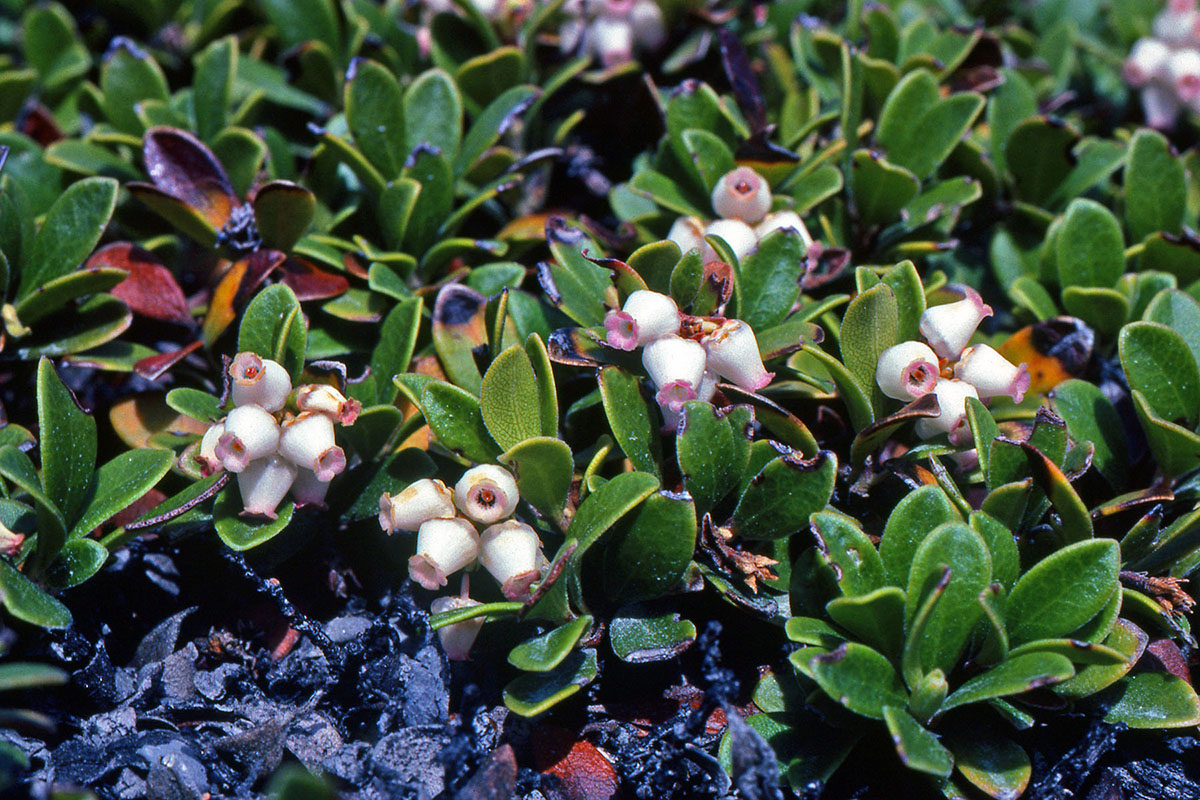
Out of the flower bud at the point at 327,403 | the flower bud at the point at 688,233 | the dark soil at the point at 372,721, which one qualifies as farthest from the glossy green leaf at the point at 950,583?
the flower bud at the point at 327,403

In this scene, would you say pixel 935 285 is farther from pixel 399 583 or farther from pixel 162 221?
pixel 162 221

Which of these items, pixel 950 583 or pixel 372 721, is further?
pixel 372 721

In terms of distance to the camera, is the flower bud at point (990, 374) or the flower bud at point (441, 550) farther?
the flower bud at point (990, 374)

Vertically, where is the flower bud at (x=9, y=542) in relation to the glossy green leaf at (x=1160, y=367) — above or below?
below

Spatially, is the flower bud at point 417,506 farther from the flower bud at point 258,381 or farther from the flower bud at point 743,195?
the flower bud at point 743,195

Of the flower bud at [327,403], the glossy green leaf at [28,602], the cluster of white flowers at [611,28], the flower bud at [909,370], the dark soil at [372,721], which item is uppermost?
the cluster of white flowers at [611,28]

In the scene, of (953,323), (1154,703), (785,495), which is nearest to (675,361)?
(785,495)

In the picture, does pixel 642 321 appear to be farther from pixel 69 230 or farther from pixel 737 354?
pixel 69 230
